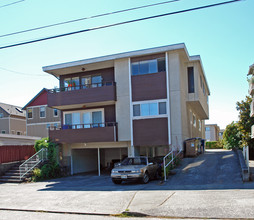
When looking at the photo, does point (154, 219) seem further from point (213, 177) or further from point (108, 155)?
point (108, 155)

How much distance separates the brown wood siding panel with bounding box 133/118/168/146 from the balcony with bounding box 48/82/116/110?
2847 mm

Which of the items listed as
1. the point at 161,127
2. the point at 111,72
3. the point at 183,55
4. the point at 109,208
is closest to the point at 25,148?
the point at 111,72

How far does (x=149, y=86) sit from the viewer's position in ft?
68.7

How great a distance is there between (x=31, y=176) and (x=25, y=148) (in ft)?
15.7

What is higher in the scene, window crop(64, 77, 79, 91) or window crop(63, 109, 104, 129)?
window crop(64, 77, 79, 91)

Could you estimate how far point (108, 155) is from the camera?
2750 cm

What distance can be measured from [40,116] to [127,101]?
24.9 m

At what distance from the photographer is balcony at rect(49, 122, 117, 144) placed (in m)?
21.6

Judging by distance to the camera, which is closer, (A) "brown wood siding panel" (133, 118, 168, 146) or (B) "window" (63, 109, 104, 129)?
(A) "brown wood siding panel" (133, 118, 168, 146)

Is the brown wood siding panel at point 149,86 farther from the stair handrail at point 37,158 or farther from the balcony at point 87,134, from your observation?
the stair handrail at point 37,158

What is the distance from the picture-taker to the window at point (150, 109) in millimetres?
20641

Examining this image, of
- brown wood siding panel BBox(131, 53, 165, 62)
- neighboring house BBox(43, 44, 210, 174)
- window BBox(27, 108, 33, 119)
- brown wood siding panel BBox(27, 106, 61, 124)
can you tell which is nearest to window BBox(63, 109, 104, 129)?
neighboring house BBox(43, 44, 210, 174)

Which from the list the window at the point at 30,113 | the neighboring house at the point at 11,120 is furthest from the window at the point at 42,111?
the neighboring house at the point at 11,120

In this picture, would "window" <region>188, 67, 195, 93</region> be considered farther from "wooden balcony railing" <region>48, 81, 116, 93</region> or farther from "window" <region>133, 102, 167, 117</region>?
"wooden balcony railing" <region>48, 81, 116, 93</region>
